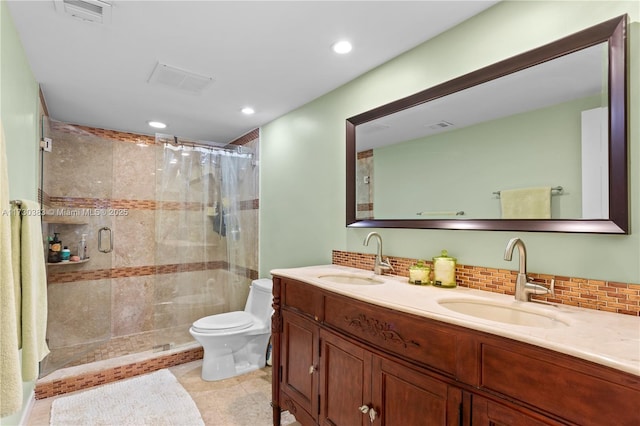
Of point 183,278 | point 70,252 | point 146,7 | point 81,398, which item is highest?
point 146,7

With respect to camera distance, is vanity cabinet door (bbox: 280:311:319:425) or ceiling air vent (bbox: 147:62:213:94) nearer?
vanity cabinet door (bbox: 280:311:319:425)

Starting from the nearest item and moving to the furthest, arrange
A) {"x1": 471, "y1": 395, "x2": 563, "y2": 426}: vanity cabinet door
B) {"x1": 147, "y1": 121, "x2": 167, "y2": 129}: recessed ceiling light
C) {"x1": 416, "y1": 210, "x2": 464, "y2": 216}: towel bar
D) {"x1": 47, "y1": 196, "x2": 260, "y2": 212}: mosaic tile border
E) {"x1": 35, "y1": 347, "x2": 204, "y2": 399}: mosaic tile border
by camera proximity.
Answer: {"x1": 471, "y1": 395, "x2": 563, "y2": 426}: vanity cabinet door
{"x1": 416, "y1": 210, "x2": 464, "y2": 216}: towel bar
{"x1": 35, "y1": 347, "x2": 204, "y2": 399}: mosaic tile border
{"x1": 47, "y1": 196, "x2": 260, "y2": 212}: mosaic tile border
{"x1": 147, "y1": 121, "x2": 167, "y2": 129}: recessed ceiling light

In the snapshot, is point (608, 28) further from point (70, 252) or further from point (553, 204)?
point (70, 252)

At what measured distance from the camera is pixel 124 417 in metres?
2.17

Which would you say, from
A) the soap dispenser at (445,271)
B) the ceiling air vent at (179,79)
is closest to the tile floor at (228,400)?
the soap dispenser at (445,271)

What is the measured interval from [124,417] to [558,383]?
2498 millimetres

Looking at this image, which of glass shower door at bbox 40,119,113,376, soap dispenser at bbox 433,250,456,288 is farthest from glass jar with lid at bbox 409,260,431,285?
glass shower door at bbox 40,119,113,376

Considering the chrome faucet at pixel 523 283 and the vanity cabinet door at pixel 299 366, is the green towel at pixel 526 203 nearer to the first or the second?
the chrome faucet at pixel 523 283

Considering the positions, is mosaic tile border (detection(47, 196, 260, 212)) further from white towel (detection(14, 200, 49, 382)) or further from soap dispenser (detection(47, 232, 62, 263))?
Result: white towel (detection(14, 200, 49, 382))

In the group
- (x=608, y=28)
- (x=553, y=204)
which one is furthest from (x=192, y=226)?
(x=608, y=28)

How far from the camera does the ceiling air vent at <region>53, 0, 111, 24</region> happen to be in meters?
1.48

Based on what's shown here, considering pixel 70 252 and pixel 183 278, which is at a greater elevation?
pixel 70 252

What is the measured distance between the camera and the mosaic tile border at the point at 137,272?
119 inches

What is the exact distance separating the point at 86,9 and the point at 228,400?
251 centimetres
